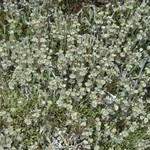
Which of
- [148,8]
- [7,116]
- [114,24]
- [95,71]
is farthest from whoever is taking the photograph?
[148,8]

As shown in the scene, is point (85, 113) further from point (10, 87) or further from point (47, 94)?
point (10, 87)

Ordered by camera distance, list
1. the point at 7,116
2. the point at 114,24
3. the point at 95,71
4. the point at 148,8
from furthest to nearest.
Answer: the point at 148,8
the point at 114,24
the point at 95,71
the point at 7,116

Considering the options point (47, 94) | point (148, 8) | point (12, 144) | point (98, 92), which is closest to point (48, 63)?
point (47, 94)

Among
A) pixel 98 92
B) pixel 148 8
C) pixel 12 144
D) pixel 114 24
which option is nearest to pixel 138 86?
pixel 98 92

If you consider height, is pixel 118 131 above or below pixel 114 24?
below

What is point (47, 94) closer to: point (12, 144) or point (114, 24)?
point (12, 144)

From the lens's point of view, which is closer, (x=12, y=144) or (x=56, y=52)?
(x=12, y=144)

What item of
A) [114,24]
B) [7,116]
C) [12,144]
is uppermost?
[114,24]
